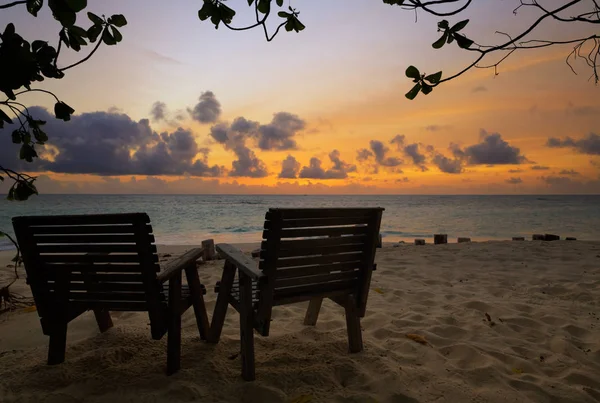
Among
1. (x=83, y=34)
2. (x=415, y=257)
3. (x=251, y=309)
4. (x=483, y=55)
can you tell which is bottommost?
(x=415, y=257)

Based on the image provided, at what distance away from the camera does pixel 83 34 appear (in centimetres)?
155

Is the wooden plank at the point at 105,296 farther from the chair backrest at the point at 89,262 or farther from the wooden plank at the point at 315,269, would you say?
the wooden plank at the point at 315,269

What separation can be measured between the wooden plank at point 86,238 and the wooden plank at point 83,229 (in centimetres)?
3

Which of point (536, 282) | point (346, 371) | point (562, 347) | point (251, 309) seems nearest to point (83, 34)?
point (251, 309)

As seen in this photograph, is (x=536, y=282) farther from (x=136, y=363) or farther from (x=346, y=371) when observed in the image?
(x=136, y=363)

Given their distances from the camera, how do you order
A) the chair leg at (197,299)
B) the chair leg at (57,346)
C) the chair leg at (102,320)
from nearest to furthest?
1. the chair leg at (57,346)
2. the chair leg at (197,299)
3. the chair leg at (102,320)

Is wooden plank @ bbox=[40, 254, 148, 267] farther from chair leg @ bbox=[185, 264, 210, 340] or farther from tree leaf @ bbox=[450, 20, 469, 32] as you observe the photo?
tree leaf @ bbox=[450, 20, 469, 32]

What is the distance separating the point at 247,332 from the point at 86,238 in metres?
1.28

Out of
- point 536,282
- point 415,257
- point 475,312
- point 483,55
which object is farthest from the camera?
point 415,257

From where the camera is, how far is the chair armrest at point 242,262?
2.54 meters

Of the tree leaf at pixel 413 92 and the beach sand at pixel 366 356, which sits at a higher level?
the tree leaf at pixel 413 92

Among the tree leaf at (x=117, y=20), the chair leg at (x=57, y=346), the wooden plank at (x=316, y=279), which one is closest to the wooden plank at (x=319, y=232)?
the wooden plank at (x=316, y=279)

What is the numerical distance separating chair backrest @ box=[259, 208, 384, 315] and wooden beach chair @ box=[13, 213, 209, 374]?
75 centimetres

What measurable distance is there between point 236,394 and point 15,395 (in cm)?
142
